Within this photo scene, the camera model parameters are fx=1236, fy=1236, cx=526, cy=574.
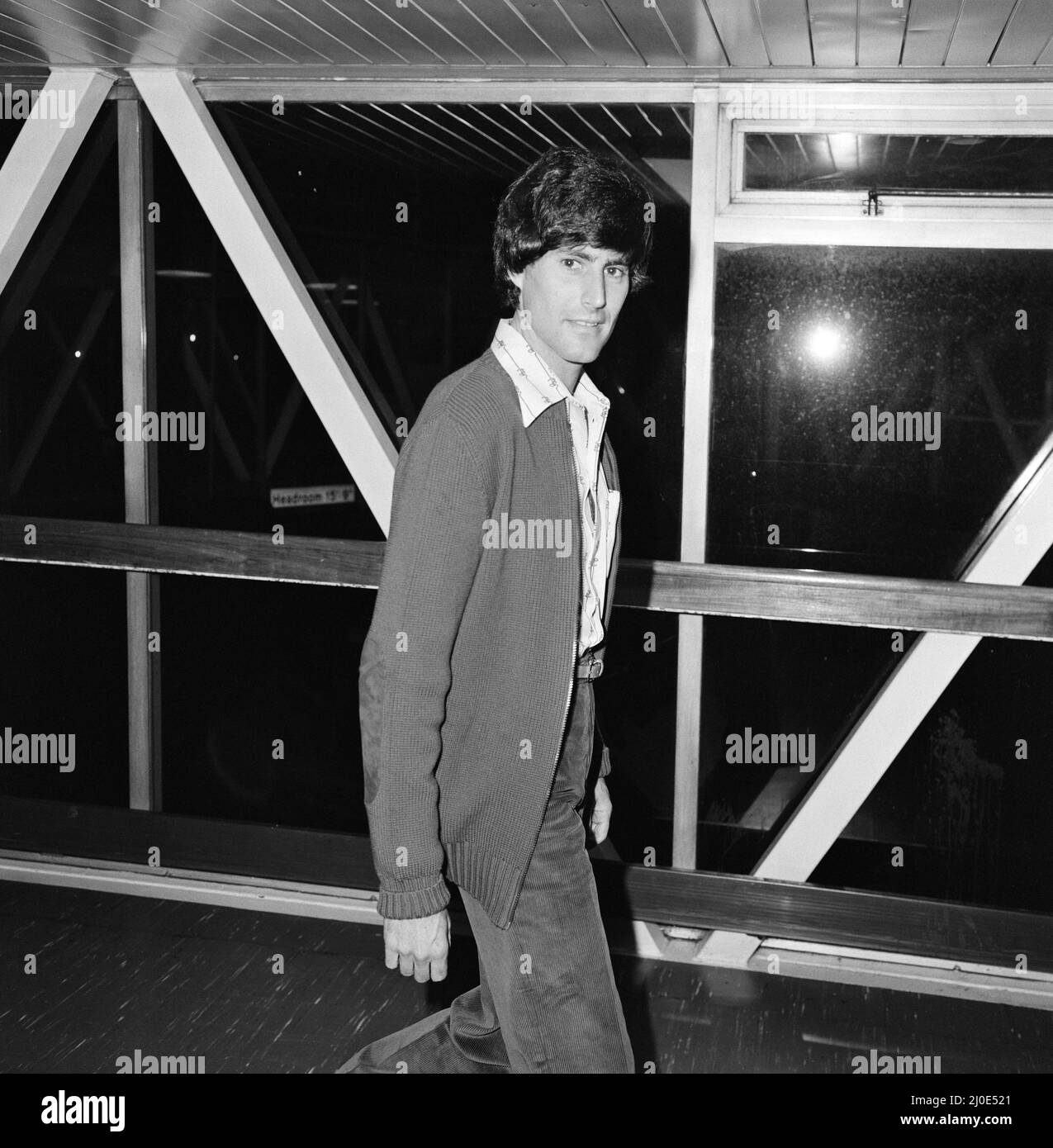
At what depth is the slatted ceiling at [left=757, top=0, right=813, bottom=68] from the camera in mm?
2809

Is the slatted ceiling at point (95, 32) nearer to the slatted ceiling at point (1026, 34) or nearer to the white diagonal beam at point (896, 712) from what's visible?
the slatted ceiling at point (1026, 34)

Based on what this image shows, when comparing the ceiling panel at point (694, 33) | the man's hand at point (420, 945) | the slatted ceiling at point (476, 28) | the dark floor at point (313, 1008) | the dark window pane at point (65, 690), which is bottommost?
the dark floor at point (313, 1008)

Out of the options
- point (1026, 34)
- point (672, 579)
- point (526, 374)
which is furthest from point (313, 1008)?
point (1026, 34)

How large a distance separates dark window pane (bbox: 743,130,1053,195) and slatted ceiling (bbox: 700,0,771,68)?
0.88ft

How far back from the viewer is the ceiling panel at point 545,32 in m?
2.87

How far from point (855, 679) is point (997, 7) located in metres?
2.23

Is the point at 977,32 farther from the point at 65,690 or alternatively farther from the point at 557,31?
the point at 65,690

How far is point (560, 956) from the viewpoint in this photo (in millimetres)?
1931

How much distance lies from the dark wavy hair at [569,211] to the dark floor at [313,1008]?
2.04m

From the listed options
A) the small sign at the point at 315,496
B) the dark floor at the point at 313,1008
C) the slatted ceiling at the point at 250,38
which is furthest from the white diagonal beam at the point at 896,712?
the small sign at the point at 315,496

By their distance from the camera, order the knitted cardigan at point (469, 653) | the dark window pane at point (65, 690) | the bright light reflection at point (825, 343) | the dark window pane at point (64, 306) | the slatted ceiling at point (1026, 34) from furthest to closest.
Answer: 1. the dark window pane at point (65, 690)
2. the dark window pane at point (64, 306)
3. the bright light reflection at point (825, 343)
4. the slatted ceiling at point (1026, 34)
5. the knitted cardigan at point (469, 653)

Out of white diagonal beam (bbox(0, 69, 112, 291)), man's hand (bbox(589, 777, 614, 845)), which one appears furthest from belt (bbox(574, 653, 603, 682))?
white diagonal beam (bbox(0, 69, 112, 291))

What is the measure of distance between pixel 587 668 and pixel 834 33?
186 centimetres
